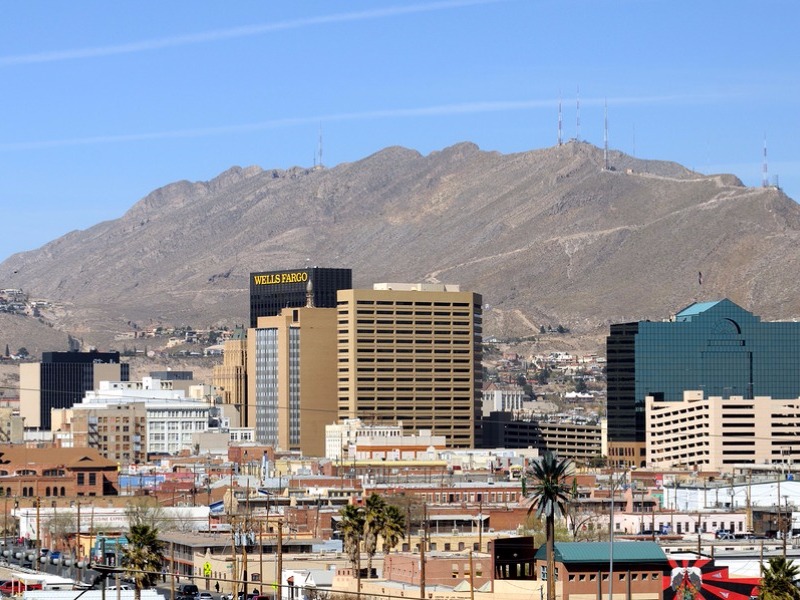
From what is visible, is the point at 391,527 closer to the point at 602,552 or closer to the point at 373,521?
the point at 373,521

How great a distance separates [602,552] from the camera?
5172 inches

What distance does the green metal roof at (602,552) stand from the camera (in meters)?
131

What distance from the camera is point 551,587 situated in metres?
126

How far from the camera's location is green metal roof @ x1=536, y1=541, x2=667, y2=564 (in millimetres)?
130625

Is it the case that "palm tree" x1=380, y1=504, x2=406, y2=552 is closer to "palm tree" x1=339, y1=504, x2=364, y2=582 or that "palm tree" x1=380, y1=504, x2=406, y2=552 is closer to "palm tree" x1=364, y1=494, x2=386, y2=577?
"palm tree" x1=364, y1=494, x2=386, y2=577

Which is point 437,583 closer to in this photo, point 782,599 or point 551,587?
point 551,587

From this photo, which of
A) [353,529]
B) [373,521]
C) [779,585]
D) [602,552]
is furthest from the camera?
[373,521]

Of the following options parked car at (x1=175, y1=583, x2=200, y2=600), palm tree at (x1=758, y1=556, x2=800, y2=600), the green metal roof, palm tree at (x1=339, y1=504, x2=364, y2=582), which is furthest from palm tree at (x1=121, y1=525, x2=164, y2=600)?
palm tree at (x1=758, y1=556, x2=800, y2=600)

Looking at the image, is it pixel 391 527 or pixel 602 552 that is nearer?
pixel 602 552

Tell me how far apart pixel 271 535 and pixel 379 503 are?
93.2 ft

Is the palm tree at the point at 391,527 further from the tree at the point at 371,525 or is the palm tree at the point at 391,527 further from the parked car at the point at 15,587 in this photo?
the parked car at the point at 15,587

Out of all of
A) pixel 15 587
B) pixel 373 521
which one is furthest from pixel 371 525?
pixel 15 587

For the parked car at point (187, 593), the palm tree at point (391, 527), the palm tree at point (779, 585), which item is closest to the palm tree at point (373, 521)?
the palm tree at point (391, 527)

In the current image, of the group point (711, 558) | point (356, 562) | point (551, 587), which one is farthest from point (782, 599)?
point (356, 562)
